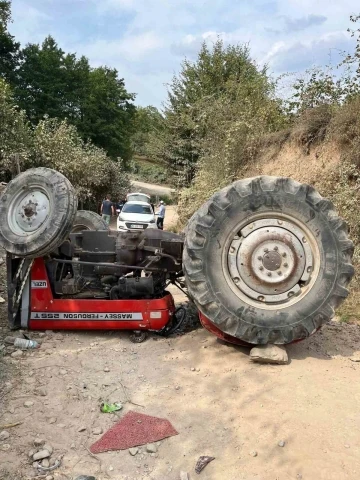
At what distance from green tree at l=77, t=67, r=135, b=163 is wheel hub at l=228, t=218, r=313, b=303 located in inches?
1160

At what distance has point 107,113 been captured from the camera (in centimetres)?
3553

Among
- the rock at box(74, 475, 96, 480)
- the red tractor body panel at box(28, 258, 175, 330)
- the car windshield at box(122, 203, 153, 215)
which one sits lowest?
the rock at box(74, 475, 96, 480)

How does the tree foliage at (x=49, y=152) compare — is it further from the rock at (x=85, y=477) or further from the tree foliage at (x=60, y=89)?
the rock at (x=85, y=477)

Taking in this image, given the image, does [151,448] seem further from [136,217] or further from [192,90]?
[192,90]

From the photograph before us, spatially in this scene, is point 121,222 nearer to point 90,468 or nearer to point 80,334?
point 80,334

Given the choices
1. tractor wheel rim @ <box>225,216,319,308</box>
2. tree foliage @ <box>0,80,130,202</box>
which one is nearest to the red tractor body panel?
tractor wheel rim @ <box>225,216,319,308</box>

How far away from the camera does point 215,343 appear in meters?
4.23

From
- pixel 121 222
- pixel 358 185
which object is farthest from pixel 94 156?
pixel 358 185

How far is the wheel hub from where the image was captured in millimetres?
3854

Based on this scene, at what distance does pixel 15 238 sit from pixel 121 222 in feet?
41.1

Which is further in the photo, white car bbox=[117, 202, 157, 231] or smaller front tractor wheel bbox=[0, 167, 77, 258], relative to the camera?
white car bbox=[117, 202, 157, 231]

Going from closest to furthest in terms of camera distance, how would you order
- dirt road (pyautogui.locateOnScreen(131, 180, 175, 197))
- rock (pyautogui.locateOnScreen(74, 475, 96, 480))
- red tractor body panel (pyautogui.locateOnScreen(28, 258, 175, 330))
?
rock (pyautogui.locateOnScreen(74, 475, 96, 480)), red tractor body panel (pyautogui.locateOnScreen(28, 258, 175, 330)), dirt road (pyautogui.locateOnScreen(131, 180, 175, 197))

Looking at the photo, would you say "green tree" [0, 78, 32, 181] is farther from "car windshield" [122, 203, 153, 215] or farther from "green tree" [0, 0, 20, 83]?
"green tree" [0, 0, 20, 83]

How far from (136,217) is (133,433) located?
14668mm
